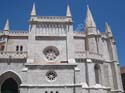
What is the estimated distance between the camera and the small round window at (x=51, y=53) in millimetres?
28297

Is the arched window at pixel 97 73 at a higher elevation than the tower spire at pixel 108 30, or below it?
below

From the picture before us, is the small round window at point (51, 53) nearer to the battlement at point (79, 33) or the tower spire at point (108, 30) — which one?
the battlement at point (79, 33)

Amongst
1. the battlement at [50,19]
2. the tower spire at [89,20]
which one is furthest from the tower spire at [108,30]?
the battlement at [50,19]

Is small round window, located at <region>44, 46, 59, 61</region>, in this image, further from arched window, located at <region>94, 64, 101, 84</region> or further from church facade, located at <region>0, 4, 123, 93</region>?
arched window, located at <region>94, 64, 101, 84</region>

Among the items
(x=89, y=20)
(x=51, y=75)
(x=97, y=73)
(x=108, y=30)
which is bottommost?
(x=51, y=75)

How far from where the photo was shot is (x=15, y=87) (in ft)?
85.8

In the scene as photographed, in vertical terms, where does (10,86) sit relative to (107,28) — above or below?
below

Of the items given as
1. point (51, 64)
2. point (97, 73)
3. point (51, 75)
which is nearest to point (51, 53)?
point (51, 64)

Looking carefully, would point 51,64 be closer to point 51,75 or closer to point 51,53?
point 51,75

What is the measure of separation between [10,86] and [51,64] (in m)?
6.48

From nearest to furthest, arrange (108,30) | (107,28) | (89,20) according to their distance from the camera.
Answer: (89,20) < (108,30) < (107,28)

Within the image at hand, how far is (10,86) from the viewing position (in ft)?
85.9

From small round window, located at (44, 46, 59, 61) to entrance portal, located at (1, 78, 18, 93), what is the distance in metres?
6.02

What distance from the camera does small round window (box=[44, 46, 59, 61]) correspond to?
28.3 meters
